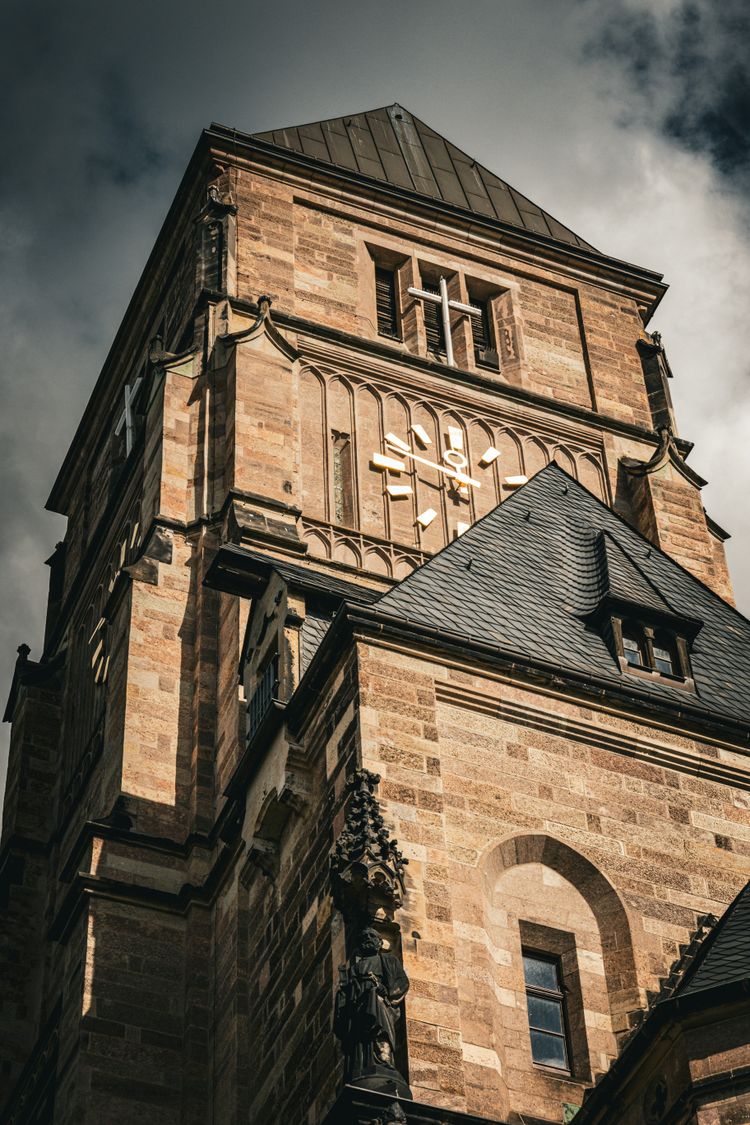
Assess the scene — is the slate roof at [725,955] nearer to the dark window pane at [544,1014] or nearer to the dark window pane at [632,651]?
the dark window pane at [544,1014]

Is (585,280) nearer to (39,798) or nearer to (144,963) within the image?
(39,798)

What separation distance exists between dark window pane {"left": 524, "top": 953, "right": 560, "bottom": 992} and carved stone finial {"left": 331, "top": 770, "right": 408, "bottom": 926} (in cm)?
154

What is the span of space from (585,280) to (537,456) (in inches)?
214

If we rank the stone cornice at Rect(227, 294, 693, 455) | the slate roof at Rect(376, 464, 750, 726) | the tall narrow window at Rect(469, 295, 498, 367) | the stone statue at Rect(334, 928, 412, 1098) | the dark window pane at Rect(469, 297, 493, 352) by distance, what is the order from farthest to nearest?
1. the dark window pane at Rect(469, 297, 493, 352)
2. the tall narrow window at Rect(469, 295, 498, 367)
3. the stone cornice at Rect(227, 294, 693, 455)
4. the slate roof at Rect(376, 464, 750, 726)
5. the stone statue at Rect(334, 928, 412, 1098)

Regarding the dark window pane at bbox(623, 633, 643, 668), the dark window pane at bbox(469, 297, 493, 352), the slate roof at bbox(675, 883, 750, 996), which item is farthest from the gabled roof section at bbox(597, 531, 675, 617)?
the dark window pane at bbox(469, 297, 493, 352)

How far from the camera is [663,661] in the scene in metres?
22.3

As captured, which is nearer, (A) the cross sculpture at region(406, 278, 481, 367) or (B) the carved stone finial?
(B) the carved stone finial

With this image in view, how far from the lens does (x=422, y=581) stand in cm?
2181

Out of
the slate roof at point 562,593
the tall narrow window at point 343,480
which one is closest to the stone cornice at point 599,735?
the slate roof at point 562,593

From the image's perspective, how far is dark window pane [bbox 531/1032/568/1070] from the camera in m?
17.9

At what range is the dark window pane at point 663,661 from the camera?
72.7 ft

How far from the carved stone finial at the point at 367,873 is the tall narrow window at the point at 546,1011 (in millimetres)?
1573

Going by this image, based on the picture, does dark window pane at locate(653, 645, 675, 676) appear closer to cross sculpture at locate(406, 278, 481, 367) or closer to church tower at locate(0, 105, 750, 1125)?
church tower at locate(0, 105, 750, 1125)

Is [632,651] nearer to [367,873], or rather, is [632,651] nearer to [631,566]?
[631,566]
